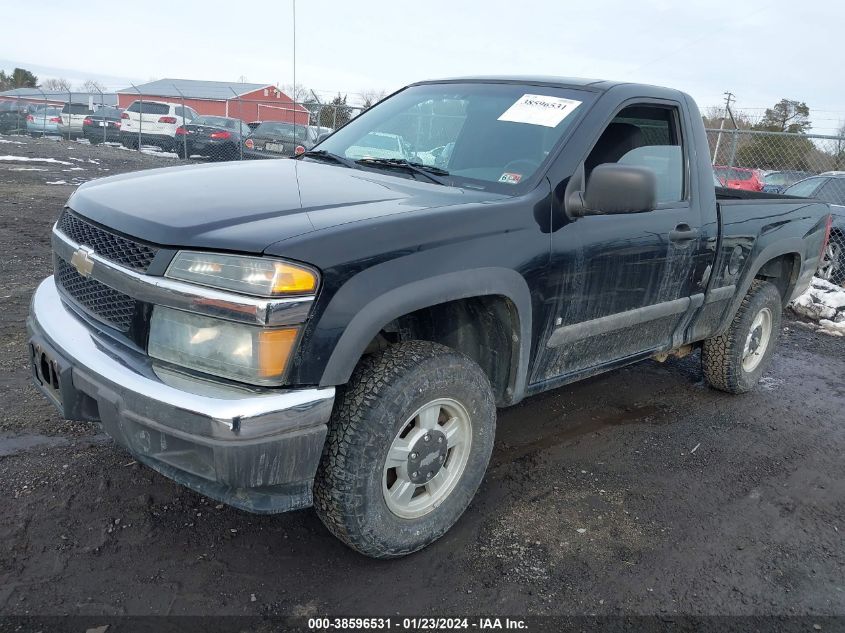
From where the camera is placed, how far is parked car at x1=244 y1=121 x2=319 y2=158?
16422mm

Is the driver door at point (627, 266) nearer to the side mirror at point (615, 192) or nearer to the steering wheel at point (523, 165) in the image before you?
the side mirror at point (615, 192)

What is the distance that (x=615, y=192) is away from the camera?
9.39ft

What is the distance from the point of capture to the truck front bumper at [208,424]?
2080 mm

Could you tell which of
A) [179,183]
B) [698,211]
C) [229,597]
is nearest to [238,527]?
[229,597]

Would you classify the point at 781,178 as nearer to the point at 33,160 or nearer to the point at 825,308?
the point at 825,308

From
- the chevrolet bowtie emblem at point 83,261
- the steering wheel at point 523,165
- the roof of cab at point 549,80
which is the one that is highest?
the roof of cab at point 549,80

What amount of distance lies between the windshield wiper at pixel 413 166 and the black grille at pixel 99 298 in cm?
143

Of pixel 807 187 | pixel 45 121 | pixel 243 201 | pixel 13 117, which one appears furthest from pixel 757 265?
pixel 13 117

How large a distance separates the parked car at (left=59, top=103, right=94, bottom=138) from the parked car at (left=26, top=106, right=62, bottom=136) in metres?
0.26

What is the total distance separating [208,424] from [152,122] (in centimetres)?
2400

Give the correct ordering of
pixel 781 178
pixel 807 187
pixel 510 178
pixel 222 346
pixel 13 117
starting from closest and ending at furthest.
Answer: pixel 222 346, pixel 510 178, pixel 807 187, pixel 781 178, pixel 13 117

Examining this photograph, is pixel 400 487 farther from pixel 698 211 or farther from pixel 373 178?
pixel 698 211

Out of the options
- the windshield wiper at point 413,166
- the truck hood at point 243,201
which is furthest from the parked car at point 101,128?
the truck hood at point 243,201

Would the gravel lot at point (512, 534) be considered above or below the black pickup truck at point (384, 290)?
below
